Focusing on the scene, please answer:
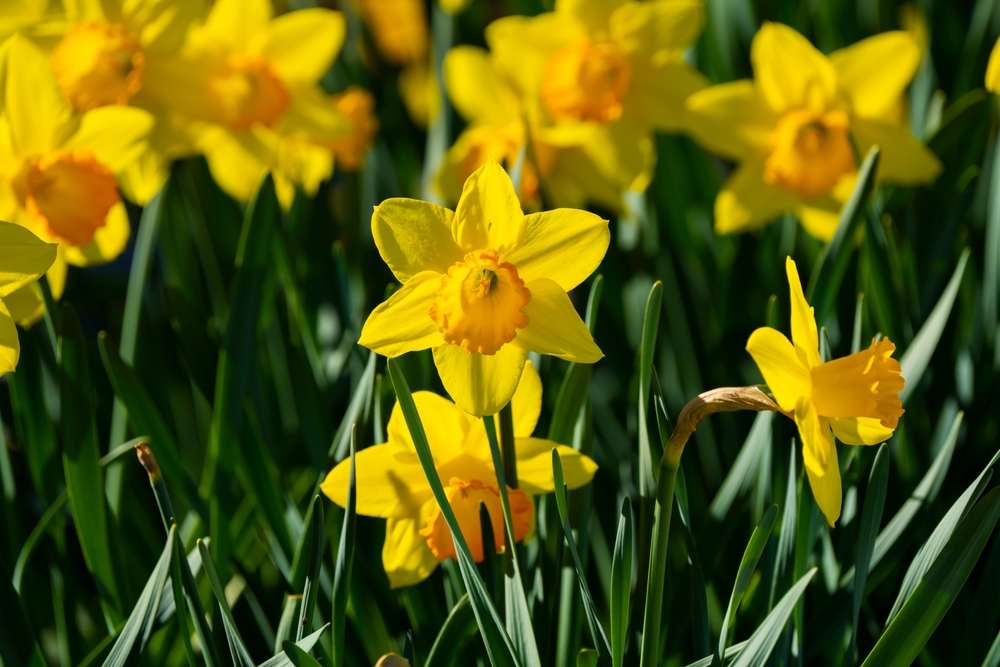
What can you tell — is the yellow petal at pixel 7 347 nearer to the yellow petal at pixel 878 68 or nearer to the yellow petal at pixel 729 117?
the yellow petal at pixel 729 117

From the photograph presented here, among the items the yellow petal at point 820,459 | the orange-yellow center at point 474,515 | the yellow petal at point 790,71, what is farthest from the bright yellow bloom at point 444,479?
the yellow petal at point 790,71

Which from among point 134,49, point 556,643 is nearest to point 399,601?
point 556,643

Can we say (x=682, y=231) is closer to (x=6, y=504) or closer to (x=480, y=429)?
(x=480, y=429)

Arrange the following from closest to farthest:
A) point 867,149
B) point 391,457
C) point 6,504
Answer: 1. point 391,457
2. point 6,504
3. point 867,149

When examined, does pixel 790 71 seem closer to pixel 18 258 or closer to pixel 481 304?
pixel 481 304

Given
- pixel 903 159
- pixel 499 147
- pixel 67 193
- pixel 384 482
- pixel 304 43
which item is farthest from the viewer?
pixel 304 43

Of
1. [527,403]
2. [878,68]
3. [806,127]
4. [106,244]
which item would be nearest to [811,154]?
[806,127]

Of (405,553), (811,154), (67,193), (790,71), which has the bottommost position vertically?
Answer: (405,553)
